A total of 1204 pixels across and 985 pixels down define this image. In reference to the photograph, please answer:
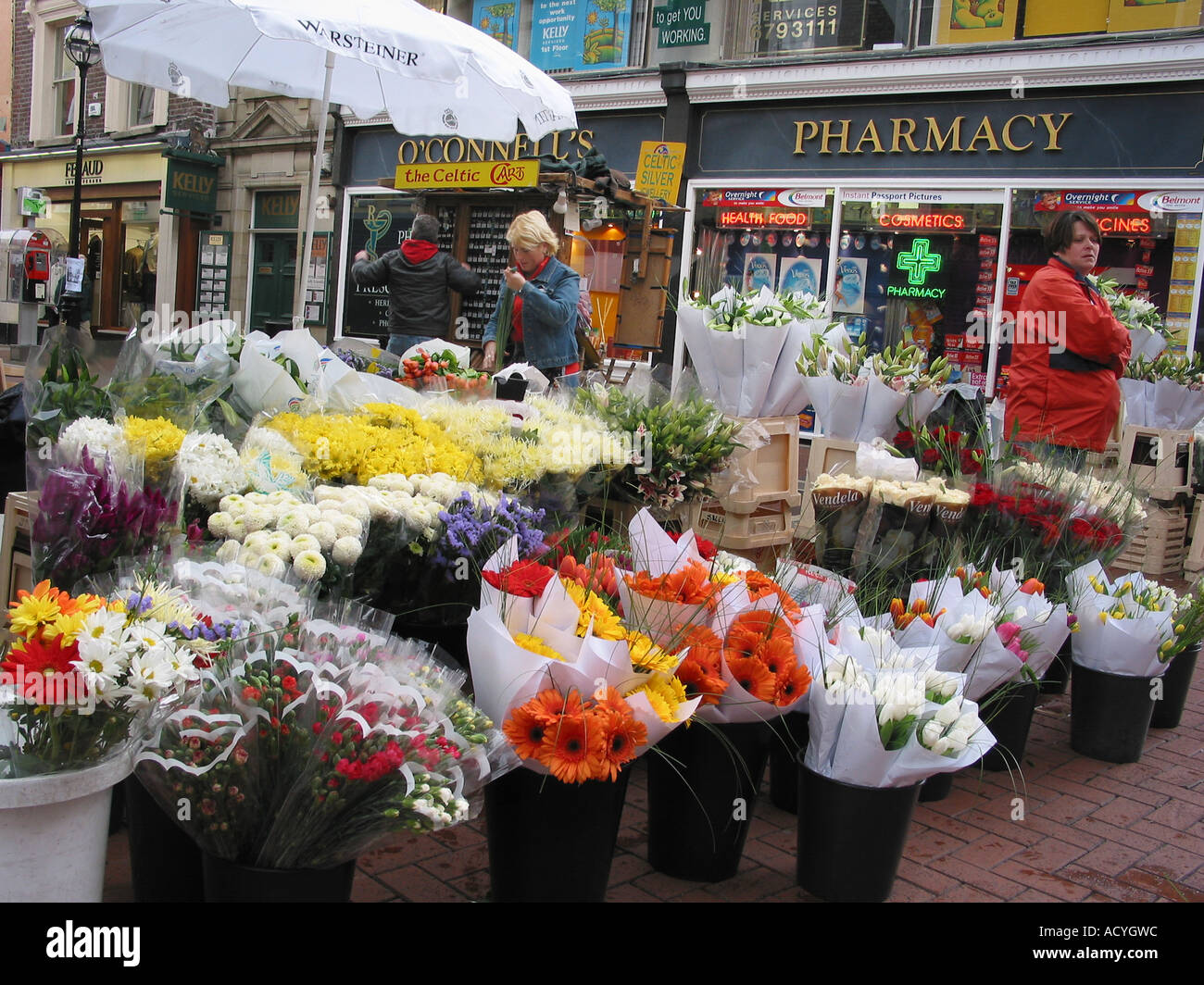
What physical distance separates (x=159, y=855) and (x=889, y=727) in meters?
1.72

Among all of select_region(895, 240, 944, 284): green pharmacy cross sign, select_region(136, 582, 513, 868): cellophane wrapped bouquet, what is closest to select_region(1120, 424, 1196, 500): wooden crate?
select_region(895, 240, 944, 284): green pharmacy cross sign

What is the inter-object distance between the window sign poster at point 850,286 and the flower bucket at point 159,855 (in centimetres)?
924

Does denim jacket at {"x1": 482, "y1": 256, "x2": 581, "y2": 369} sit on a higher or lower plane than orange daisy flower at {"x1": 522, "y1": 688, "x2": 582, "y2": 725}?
higher

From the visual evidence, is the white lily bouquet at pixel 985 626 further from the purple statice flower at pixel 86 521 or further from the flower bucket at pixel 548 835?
the purple statice flower at pixel 86 521

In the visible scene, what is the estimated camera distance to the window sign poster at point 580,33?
12.2 metres

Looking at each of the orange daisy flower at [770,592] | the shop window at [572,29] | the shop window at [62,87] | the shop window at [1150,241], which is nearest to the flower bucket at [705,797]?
the orange daisy flower at [770,592]

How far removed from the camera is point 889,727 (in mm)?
2703

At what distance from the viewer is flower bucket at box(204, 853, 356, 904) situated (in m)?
2.09

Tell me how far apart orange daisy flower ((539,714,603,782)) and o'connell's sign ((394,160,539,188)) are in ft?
32.2

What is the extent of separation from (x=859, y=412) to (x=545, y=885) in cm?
343

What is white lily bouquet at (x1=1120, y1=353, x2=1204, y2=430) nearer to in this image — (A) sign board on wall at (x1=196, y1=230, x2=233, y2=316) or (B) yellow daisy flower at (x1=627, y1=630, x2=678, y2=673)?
(B) yellow daisy flower at (x1=627, y1=630, x2=678, y2=673)

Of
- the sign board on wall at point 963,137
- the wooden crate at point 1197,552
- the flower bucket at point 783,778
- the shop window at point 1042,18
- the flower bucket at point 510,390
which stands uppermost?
the shop window at point 1042,18

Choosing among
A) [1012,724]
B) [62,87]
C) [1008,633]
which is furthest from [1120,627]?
[62,87]

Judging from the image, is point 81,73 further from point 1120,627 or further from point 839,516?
point 1120,627
